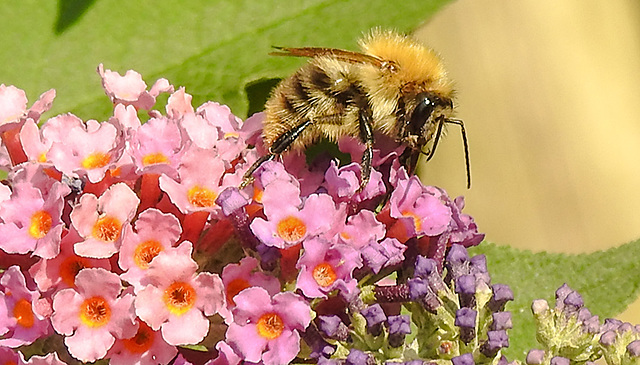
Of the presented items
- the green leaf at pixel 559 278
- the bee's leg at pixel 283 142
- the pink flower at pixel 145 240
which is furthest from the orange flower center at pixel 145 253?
the green leaf at pixel 559 278

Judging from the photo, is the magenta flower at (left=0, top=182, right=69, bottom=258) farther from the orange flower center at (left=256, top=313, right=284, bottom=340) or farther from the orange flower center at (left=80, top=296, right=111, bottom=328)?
the orange flower center at (left=256, top=313, right=284, bottom=340)

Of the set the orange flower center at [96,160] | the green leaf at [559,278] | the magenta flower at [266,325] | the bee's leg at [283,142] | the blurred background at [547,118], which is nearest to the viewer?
the magenta flower at [266,325]

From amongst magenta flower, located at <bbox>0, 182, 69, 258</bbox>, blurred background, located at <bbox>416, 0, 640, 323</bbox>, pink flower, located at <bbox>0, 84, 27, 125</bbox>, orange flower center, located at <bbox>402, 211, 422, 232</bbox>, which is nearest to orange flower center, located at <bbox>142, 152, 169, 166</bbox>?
magenta flower, located at <bbox>0, 182, 69, 258</bbox>

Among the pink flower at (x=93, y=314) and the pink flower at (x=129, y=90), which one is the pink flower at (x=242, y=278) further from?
the pink flower at (x=129, y=90)

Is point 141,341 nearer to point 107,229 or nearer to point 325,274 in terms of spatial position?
point 107,229

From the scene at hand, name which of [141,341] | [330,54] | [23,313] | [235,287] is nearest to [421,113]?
[330,54]

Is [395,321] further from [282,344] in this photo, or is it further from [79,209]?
[79,209]
